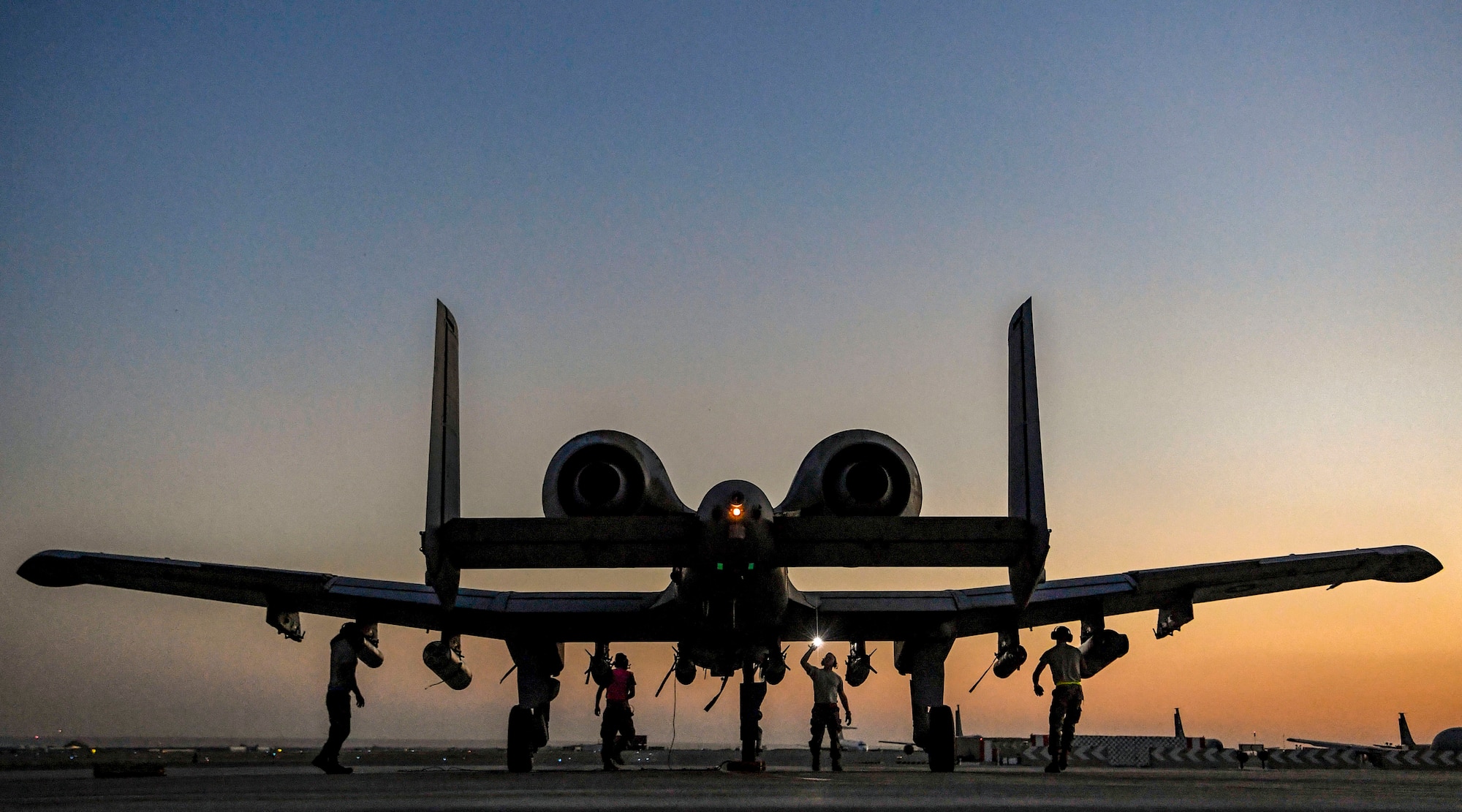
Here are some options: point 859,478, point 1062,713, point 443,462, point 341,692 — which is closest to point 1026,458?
point 859,478

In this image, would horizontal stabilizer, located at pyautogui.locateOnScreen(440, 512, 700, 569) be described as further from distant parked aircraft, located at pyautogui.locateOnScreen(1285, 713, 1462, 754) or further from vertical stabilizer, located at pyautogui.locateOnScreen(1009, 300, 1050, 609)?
distant parked aircraft, located at pyautogui.locateOnScreen(1285, 713, 1462, 754)

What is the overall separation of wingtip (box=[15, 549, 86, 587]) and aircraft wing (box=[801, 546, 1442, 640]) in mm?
9852

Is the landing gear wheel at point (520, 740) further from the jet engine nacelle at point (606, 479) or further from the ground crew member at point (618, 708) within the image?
the jet engine nacelle at point (606, 479)

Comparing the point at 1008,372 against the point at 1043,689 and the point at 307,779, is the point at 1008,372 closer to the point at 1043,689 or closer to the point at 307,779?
the point at 1043,689

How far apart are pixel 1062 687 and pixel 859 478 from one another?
3533 mm

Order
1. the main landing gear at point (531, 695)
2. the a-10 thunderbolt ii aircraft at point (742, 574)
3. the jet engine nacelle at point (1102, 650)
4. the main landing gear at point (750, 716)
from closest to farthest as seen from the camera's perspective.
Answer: the a-10 thunderbolt ii aircraft at point (742, 574) < the main landing gear at point (750, 716) < the main landing gear at point (531, 695) < the jet engine nacelle at point (1102, 650)

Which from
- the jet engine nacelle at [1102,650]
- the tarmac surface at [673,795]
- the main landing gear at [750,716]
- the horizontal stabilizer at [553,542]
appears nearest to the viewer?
the tarmac surface at [673,795]

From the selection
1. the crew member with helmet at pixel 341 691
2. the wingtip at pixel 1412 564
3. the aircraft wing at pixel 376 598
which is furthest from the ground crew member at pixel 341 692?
the wingtip at pixel 1412 564

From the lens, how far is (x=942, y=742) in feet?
54.1

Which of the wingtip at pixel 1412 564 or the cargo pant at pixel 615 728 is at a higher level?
the wingtip at pixel 1412 564

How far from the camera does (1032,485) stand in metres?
11.1

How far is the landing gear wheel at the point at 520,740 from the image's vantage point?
15.6 meters

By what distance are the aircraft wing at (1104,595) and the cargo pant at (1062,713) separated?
165 centimetres

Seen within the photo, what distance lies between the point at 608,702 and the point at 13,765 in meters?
8.04
